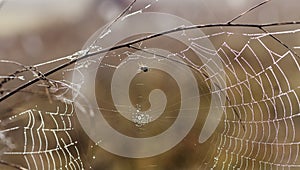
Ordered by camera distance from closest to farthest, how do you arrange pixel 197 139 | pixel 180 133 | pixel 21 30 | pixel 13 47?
pixel 197 139 → pixel 180 133 → pixel 13 47 → pixel 21 30

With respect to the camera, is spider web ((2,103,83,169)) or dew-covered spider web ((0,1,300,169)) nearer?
spider web ((2,103,83,169))

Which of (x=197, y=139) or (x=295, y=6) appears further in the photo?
(x=295, y=6)

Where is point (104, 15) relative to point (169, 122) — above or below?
above

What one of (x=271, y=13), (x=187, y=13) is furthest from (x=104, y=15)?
(x=271, y=13)

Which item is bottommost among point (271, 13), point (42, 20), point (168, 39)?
point (168, 39)

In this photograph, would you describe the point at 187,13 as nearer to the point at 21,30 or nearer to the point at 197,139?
the point at 21,30

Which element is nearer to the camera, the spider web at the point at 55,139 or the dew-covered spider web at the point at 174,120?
the spider web at the point at 55,139

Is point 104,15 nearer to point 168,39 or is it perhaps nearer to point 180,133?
point 168,39

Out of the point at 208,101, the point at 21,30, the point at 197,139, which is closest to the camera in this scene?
the point at 208,101

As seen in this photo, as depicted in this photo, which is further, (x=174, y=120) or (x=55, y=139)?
(x=174, y=120)
